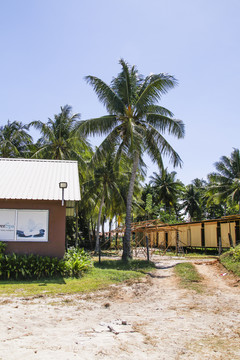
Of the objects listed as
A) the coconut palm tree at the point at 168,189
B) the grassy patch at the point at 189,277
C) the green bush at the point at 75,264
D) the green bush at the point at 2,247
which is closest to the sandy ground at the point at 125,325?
the grassy patch at the point at 189,277

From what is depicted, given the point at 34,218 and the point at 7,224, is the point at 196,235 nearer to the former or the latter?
the point at 34,218

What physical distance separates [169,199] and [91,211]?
21356 mm

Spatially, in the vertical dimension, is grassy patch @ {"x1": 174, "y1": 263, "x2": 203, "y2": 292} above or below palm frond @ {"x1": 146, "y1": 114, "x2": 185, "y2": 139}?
below

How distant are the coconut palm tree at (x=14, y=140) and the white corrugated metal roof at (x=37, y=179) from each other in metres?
14.0

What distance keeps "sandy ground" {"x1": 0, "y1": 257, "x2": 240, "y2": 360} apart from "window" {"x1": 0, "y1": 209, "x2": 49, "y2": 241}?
415 centimetres

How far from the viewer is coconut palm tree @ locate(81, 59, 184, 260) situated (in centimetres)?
1853

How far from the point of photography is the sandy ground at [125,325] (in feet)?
15.6

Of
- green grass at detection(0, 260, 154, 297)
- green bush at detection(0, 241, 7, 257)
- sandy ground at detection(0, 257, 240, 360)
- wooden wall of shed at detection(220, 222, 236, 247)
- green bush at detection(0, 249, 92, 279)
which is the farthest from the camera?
wooden wall of shed at detection(220, 222, 236, 247)

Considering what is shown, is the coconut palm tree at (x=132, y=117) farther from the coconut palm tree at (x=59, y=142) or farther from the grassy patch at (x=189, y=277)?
the coconut palm tree at (x=59, y=142)

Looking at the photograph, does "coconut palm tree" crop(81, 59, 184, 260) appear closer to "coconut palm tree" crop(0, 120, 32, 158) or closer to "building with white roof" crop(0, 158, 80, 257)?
"building with white roof" crop(0, 158, 80, 257)

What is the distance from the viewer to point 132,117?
19.2 metres

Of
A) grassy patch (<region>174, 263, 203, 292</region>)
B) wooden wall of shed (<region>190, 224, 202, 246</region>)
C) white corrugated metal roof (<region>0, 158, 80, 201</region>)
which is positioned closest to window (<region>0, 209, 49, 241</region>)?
white corrugated metal roof (<region>0, 158, 80, 201</region>)

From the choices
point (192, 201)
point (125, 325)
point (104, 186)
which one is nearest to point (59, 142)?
point (104, 186)

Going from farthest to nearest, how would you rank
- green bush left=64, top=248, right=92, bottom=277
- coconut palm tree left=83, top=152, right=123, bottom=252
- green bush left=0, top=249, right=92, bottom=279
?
coconut palm tree left=83, top=152, right=123, bottom=252 < green bush left=64, top=248, right=92, bottom=277 < green bush left=0, top=249, right=92, bottom=279
